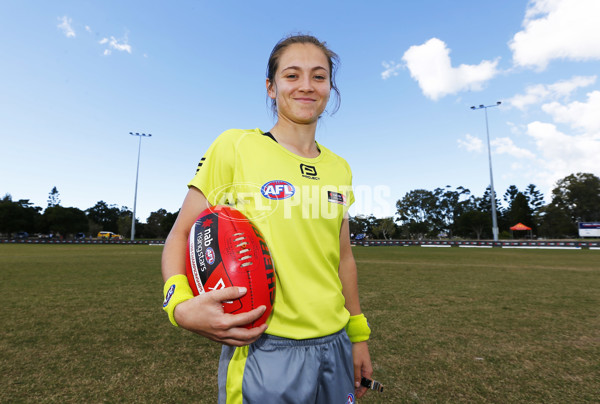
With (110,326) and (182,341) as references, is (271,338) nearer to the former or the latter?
(182,341)

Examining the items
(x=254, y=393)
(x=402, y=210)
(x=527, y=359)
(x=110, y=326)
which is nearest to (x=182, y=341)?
(x=110, y=326)

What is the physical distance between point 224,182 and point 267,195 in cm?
22

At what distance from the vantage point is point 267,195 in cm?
136

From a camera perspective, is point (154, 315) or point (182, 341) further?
point (154, 315)

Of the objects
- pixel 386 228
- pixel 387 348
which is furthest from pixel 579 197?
pixel 387 348

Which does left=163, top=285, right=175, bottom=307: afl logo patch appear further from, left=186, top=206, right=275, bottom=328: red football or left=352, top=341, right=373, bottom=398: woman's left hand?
left=352, top=341, right=373, bottom=398: woman's left hand

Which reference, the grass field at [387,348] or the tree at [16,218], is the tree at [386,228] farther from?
the tree at [16,218]

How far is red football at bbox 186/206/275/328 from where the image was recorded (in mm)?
1222

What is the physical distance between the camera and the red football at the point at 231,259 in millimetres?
1222

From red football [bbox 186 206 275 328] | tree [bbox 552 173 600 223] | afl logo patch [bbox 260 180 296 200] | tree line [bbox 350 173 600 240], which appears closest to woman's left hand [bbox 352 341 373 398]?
red football [bbox 186 206 275 328]

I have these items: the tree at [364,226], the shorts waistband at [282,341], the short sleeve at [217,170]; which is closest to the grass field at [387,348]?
the shorts waistband at [282,341]

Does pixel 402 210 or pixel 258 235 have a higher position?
pixel 402 210

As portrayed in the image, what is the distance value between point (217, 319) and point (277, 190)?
1.90 ft

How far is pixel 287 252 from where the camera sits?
1333mm
